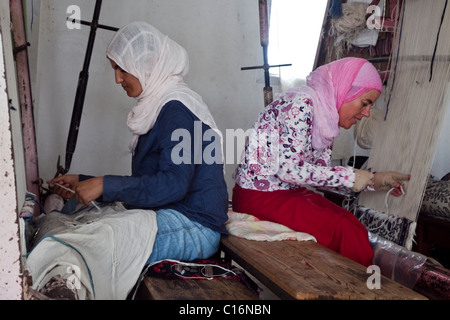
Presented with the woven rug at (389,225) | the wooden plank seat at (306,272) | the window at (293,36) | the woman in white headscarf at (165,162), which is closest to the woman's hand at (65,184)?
the woman in white headscarf at (165,162)

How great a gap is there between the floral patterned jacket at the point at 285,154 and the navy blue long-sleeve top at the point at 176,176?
1.05 ft

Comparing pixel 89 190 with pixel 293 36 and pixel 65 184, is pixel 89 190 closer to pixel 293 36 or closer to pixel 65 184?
pixel 65 184

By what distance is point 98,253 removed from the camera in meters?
1.38

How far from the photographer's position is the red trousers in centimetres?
188

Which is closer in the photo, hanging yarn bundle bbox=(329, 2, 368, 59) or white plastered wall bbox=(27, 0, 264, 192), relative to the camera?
hanging yarn bundle bbox=(329, 2, 368, 59)

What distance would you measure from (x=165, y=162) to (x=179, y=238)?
0.28 metres

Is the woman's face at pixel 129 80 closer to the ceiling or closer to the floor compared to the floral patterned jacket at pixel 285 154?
closer to the ceiling

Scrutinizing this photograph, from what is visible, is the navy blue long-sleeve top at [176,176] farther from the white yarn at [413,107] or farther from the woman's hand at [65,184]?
the white yarn at [413,107]

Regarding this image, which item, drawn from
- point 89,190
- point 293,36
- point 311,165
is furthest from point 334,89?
point 293,36

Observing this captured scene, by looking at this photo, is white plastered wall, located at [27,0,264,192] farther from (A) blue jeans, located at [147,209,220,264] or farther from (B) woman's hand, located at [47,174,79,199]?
(A) blue jeans, located at [147,209,220,264]

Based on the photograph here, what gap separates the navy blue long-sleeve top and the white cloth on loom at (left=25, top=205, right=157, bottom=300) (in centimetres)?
8

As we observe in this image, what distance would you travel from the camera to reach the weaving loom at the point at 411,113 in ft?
6.88

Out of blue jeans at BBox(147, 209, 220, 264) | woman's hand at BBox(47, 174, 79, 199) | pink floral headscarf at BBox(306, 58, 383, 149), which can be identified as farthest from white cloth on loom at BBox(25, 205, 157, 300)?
pink floral headscarf at BBox(306, 58, 383, 149)
